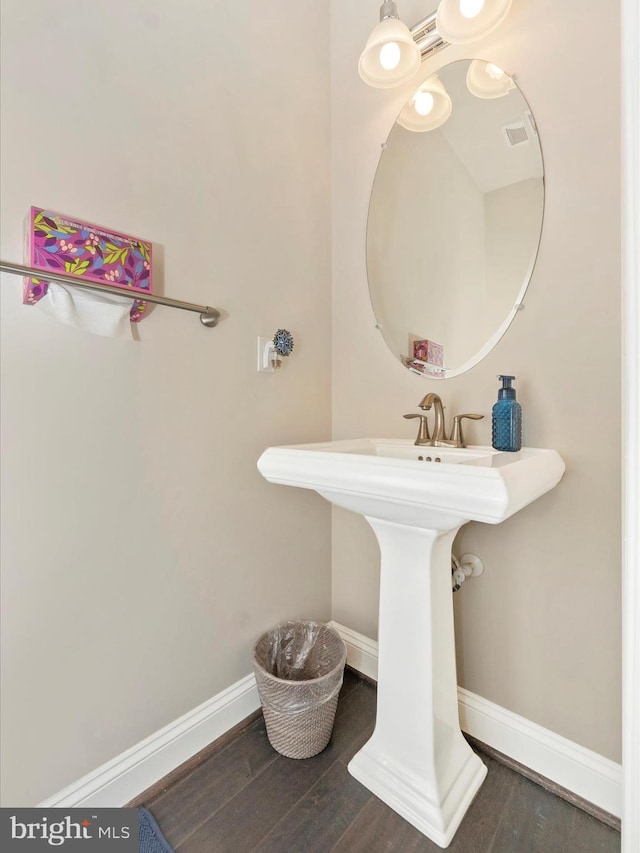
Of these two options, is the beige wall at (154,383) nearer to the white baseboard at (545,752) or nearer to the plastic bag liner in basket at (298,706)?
the plastic bag liner in basket at (298,706)

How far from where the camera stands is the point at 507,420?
99 centimetres

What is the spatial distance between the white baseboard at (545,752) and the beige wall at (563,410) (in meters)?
0.03

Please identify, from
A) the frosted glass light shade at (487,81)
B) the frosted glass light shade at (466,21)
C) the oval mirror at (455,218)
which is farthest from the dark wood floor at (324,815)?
the frosted glass light shade at (466,21)

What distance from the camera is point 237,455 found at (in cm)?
122

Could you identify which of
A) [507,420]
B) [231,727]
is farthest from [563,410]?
[231,727]

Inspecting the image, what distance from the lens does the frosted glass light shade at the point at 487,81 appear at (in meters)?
1.08

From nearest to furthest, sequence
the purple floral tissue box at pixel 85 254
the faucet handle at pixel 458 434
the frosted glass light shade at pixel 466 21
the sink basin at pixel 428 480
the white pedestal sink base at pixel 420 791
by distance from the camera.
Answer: the sink basin at pixel 428 480 → the purple floral tissue box at pixel 85 254 → the white pedestal sink base at pixel 420 791 → the frosted glass light shade at pixel 466 21 → the faucet handle at pixel 458 434

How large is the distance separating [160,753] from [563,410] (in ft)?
4.54

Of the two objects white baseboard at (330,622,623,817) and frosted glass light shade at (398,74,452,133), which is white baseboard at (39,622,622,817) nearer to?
white baseboard at (330,622,623,817)

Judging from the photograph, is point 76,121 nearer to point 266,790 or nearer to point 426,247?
point 426,247

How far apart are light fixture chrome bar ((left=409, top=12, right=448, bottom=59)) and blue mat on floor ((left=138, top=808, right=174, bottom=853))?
2228 millimetres

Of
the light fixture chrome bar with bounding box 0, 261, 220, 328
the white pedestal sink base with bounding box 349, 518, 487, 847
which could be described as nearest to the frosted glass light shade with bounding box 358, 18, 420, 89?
the light fixture chrome bar with bounding box 0, 261, 220, 328

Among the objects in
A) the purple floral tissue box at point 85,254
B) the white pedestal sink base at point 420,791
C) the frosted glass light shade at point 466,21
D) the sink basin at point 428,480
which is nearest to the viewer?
the sink basin at point 428,480

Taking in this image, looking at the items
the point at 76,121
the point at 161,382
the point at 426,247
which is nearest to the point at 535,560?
the point at 426,247
